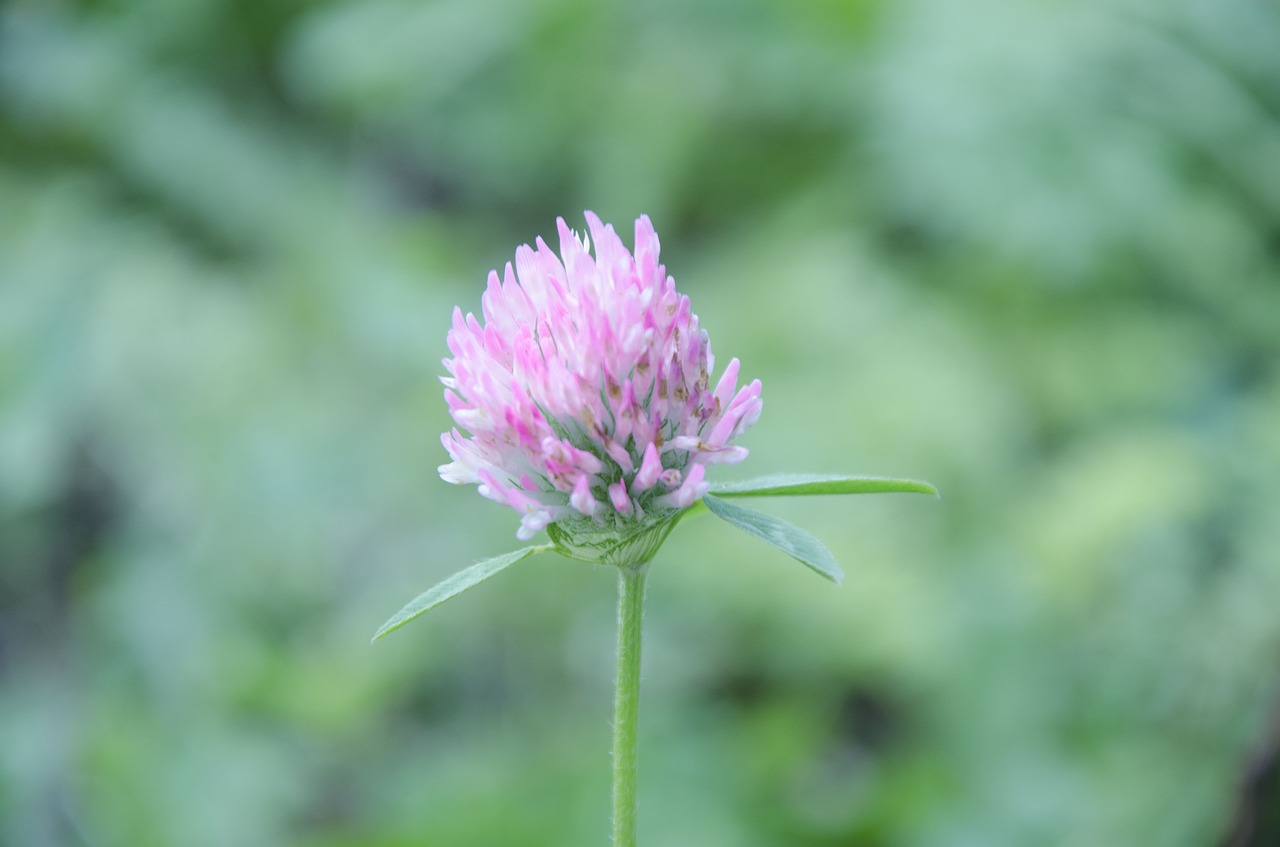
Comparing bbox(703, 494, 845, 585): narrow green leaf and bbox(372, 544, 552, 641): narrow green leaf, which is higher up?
bbox(703, 494, 845, 585): narrow green leaf

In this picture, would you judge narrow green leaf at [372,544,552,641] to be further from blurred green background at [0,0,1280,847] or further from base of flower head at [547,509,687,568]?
blurred green background at [0,0,1280,847]

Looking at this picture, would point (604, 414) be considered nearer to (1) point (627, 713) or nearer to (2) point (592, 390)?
(2) point (592, 390)

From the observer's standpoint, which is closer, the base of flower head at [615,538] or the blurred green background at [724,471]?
the base of flower head at [615,538]

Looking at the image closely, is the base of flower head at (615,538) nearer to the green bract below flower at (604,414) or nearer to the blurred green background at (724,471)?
the green bract below flower at (604,414)

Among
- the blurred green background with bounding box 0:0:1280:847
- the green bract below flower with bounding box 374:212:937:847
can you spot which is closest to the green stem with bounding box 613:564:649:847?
the green bract below flower with bounding box 374:212:937:847

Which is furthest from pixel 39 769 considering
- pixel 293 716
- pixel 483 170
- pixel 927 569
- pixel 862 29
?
pixel 862 29

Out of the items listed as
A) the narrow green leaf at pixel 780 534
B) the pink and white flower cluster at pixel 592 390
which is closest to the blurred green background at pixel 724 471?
the narrow green leaf at pixel 780 534
